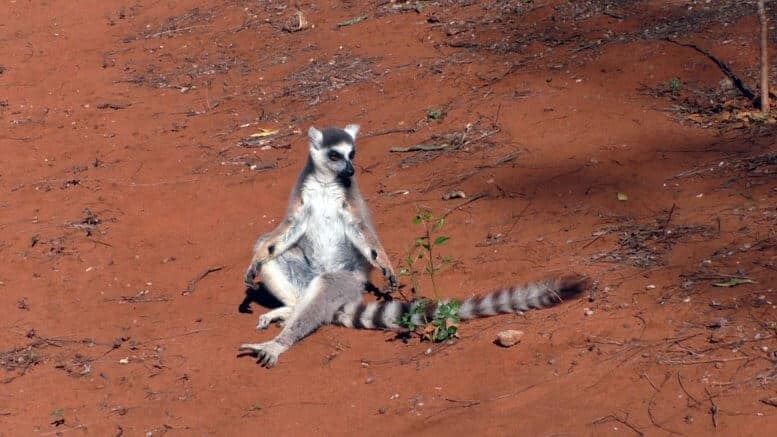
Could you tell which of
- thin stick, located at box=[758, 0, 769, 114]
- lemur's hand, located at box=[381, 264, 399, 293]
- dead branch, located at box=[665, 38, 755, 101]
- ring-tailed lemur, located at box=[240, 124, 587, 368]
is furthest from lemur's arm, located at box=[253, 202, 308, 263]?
dead branch, located at box=[665, 38, 755, 101]

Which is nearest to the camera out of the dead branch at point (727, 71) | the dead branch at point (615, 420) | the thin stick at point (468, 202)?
the dead branch at point (615, 420)

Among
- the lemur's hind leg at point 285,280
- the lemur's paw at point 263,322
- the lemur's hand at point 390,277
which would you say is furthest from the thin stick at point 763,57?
the lemur's paw at point 263,322

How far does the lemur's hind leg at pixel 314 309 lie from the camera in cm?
664

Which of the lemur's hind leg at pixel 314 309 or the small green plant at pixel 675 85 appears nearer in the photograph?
the lemur's hind leg at pixel 314 309

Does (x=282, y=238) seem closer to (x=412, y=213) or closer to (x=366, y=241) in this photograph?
(x=366, y=241)

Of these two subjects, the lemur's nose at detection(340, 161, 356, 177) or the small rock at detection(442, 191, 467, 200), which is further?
the small rock at detection(442, 191, 467, 200)

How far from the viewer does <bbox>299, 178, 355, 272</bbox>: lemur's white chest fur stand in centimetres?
739

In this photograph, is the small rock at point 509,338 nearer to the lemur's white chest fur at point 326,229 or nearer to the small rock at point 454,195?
the lemur's white chest fur at point 326,229

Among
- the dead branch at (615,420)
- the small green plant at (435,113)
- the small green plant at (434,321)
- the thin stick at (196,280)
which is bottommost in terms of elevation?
the small green plant at (435,113)

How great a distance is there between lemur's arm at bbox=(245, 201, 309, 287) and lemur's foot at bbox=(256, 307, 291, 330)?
287 millimetres

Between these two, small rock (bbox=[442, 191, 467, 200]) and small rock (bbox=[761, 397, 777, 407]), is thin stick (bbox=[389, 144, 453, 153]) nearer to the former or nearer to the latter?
small rock (bbox=[442, 191, 467, 200])

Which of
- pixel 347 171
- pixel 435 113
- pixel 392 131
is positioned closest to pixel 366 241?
pixel 347 171

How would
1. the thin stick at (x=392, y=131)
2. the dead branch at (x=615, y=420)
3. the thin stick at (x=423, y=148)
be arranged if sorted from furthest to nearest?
1. the thin stick at (x=392, y=131)
2. the thin stick at (x=423, y=148)
3. the dead branch at (x=615, y=420)

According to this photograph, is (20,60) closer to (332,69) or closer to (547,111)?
(332,69)
